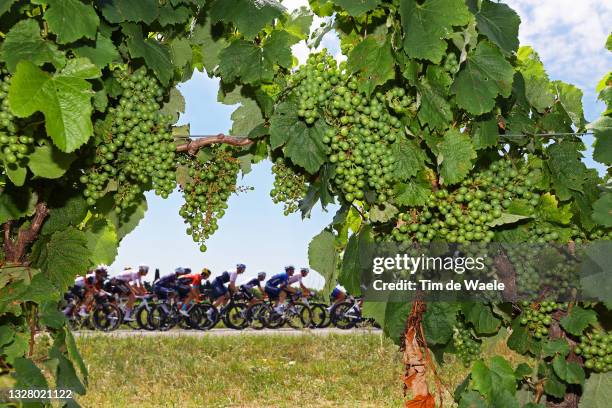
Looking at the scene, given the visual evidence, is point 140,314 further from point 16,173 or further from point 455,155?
point 455,155

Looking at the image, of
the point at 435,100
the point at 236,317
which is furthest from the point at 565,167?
the point at 236,317

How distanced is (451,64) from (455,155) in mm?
417

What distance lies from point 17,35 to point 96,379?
373 inches

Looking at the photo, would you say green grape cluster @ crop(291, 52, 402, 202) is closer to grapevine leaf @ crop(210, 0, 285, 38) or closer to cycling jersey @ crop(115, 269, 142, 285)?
grapevine leaf @ crop(210, 0, 285, 38)

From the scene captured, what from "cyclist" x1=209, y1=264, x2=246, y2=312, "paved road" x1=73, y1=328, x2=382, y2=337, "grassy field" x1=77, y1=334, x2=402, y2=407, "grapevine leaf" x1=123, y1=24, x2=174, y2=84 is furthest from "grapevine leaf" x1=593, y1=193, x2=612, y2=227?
"cyclist" x1=209, y1=264, x2=246, y2=312

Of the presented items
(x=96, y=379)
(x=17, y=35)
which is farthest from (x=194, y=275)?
(x=17, y=35)

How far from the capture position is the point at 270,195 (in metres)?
3.36

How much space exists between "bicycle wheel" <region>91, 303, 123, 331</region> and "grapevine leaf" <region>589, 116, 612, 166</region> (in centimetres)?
1359

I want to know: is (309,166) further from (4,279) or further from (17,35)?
(4,279)

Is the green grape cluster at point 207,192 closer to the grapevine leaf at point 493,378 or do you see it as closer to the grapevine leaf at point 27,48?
the grapevine leaf at point 27,48

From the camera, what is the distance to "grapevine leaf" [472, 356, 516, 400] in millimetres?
3537

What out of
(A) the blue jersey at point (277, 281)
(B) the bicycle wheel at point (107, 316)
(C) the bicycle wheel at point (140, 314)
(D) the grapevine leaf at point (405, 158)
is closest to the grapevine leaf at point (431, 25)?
(D) the grapevine leaf at point (405, 158)

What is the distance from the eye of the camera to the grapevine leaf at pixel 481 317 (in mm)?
3629

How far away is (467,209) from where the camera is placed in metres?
3.02
